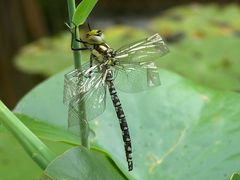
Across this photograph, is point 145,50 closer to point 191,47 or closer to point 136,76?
point 136,76

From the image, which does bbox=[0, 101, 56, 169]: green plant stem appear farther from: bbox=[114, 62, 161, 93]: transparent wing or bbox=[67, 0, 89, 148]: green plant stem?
bbox=[114, 62, 161, 93]: transparent wing

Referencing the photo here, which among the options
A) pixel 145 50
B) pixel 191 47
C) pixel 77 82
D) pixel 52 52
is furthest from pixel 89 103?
pixel 52 52

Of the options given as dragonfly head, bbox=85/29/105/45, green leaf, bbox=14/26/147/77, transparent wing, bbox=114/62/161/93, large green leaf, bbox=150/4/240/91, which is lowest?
large green leaf, bbox=150/4/240/91

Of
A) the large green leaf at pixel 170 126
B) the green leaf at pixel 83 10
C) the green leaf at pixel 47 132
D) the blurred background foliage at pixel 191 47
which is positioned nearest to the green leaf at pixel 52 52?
the blurred background foliage at pixel 191 47

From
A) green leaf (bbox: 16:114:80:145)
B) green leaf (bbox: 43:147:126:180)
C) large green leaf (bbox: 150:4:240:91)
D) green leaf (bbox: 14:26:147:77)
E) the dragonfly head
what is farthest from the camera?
green leaf (bbox: 14:26:147:77)

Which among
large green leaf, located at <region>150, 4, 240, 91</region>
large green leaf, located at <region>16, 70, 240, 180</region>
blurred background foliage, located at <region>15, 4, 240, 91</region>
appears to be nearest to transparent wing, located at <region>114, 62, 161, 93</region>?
large green leaf, located at <region>16, 70, 240, 180</region>

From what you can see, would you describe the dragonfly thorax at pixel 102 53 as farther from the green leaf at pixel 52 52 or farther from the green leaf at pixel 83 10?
the green leaf at pixel 52 52
